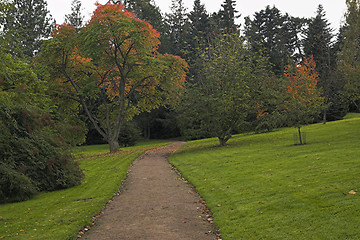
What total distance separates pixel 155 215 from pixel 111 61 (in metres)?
20.1

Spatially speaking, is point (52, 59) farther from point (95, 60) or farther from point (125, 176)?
point (125, 176)

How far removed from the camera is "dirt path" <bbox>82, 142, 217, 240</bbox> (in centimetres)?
661

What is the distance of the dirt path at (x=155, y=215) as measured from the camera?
6613 mm

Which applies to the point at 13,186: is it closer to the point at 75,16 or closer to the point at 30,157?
the point at 30,157

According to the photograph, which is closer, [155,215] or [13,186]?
[155,215]

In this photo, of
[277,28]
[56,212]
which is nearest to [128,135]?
[56,212]

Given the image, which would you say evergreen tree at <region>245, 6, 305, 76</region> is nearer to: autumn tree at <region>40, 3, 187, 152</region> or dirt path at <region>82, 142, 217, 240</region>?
autumn tree at <region>40, 3, 187, 152</region>

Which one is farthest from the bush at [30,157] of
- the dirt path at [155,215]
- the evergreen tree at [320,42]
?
the evergreen tree at [320,42]

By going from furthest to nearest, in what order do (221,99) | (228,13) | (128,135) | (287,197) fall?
(228,13) < (128,135) < (221,99) < (287,197)

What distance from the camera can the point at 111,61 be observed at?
26.0m

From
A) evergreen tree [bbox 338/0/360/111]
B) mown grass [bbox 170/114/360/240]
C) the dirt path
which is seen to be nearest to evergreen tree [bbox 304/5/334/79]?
evergreen tree [bbox 338/0/360/111]

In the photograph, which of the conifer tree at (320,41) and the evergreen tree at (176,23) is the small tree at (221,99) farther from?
the evergreen tree at (176,23)

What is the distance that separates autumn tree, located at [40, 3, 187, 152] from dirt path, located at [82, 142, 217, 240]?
47.3 ft

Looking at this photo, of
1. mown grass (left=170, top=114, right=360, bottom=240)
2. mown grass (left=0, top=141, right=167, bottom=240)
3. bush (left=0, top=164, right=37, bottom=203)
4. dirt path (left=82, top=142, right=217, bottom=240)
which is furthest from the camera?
bush (left=0, top=164, right=37, bottom=203)
